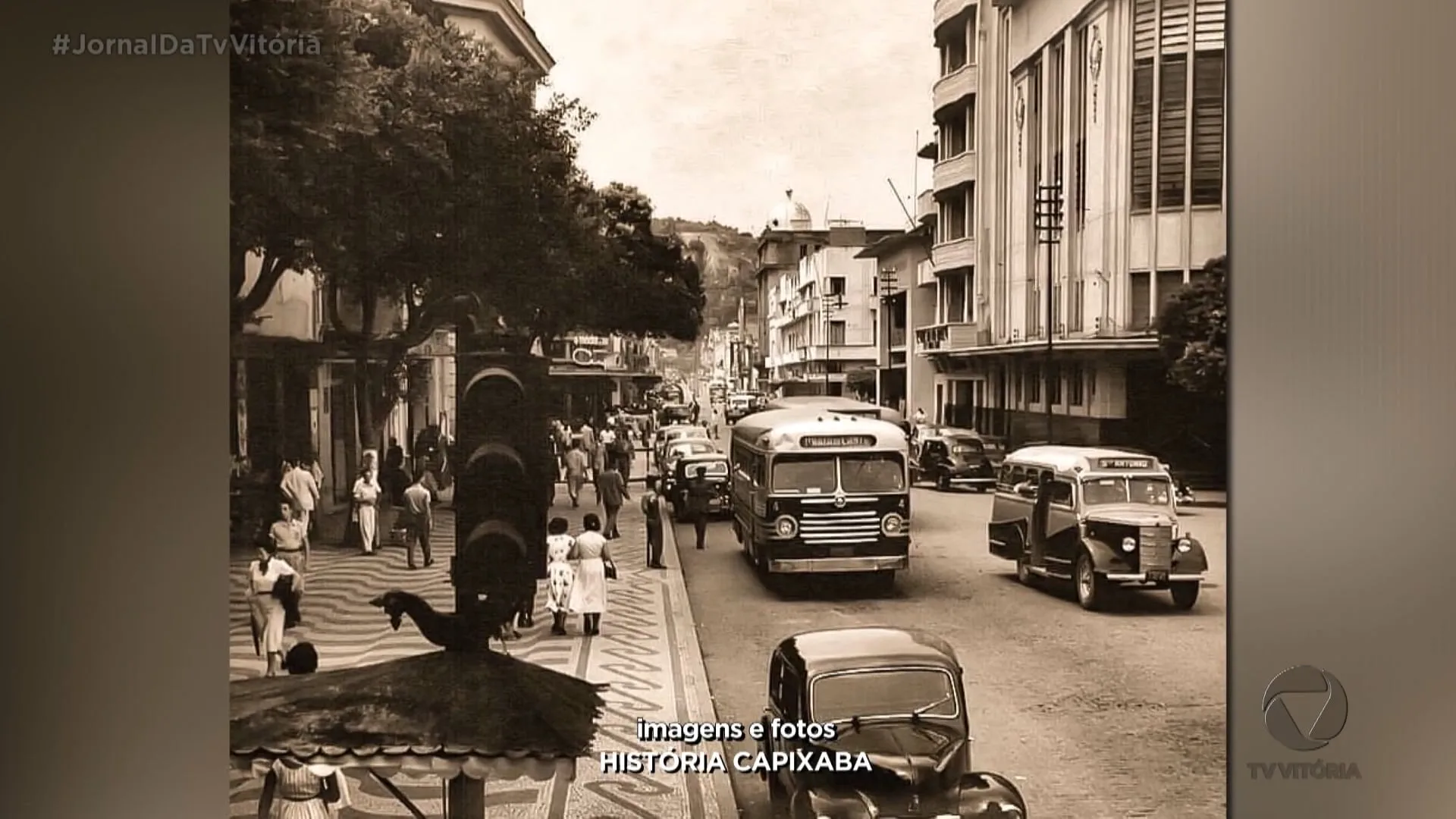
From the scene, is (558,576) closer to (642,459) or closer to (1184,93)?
(642,459)

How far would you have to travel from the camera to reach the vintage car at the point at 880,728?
288cm

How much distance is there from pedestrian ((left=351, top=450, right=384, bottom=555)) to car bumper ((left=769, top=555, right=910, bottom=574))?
102 cm

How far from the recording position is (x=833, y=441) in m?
3.13

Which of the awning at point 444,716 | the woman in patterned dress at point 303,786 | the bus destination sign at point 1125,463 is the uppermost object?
the bus destination sign at point 1125,463

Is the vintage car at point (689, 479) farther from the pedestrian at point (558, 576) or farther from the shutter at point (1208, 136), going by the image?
the shutter at point (1208, 136)

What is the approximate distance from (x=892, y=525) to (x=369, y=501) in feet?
4.41

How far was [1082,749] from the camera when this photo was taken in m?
2.93

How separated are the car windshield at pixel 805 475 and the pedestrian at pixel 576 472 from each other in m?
0.50
